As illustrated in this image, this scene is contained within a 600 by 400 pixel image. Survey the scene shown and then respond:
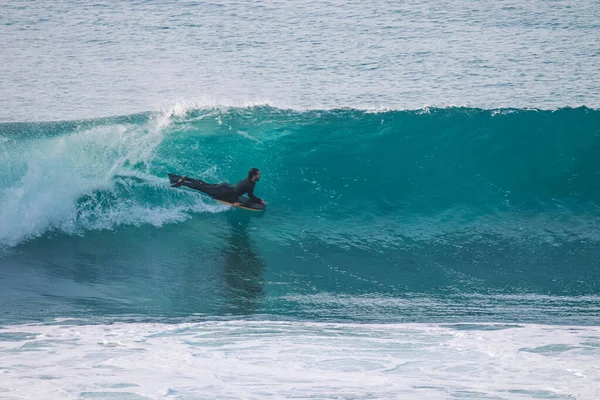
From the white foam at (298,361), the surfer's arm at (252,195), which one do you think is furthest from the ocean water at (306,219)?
the surfer's arm at (252,195)

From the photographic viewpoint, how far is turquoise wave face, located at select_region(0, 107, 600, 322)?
10.6 m

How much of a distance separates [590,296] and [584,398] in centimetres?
323

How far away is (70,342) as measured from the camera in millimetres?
8805

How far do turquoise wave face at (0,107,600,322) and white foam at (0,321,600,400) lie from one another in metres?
0.68

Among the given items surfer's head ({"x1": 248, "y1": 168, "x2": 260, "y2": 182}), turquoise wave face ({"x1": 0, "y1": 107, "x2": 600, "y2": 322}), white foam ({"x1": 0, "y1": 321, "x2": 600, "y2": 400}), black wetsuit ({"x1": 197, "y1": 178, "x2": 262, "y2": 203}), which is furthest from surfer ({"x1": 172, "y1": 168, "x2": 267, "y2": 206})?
white foam ({"x1": 0, "y1": 321, "x2": 600, "y2": 400})

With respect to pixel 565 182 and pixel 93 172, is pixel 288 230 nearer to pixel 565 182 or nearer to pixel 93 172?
pixel 93 172

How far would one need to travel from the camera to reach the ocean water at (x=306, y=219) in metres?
8.36

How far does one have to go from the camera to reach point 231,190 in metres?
12.1

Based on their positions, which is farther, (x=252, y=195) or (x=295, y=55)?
(x=295, y=55)

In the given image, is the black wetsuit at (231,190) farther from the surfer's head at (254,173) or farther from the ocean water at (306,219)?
the ocean water at (306,219)

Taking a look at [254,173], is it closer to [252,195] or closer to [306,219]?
[252,195]

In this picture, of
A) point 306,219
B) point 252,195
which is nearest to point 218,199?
point 252,195

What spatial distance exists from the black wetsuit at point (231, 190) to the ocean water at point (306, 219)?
0.57 m

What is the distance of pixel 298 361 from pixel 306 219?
4.70 m
